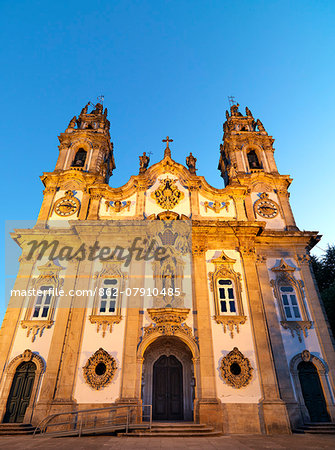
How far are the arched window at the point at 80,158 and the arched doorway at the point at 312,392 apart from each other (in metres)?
21.3

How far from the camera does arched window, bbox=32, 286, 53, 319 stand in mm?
15781

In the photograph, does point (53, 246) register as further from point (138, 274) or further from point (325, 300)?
point (325, 300)

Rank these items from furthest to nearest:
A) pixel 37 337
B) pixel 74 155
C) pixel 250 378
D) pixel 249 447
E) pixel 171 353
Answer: pixel 74 155 < pixel 171 353 < pixel 37 337 < pixel 250 378 < pixel 249 447

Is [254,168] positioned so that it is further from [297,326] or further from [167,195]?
[297,326]

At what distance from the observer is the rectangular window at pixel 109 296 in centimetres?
1577

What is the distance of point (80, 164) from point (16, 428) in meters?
18.3

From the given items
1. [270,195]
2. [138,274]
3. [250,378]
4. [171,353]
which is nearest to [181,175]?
[270,195]

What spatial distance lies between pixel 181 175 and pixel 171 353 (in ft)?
41.6

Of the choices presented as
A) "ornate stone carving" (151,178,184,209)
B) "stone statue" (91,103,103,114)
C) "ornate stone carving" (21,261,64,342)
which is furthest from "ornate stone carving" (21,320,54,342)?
"stone statue" (91,103,103,114)

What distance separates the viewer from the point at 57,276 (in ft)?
55.4

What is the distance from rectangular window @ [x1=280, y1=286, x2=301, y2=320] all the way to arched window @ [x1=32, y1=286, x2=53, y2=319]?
13.8m

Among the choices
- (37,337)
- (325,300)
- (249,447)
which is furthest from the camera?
(325,300)

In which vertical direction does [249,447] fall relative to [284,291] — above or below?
below
